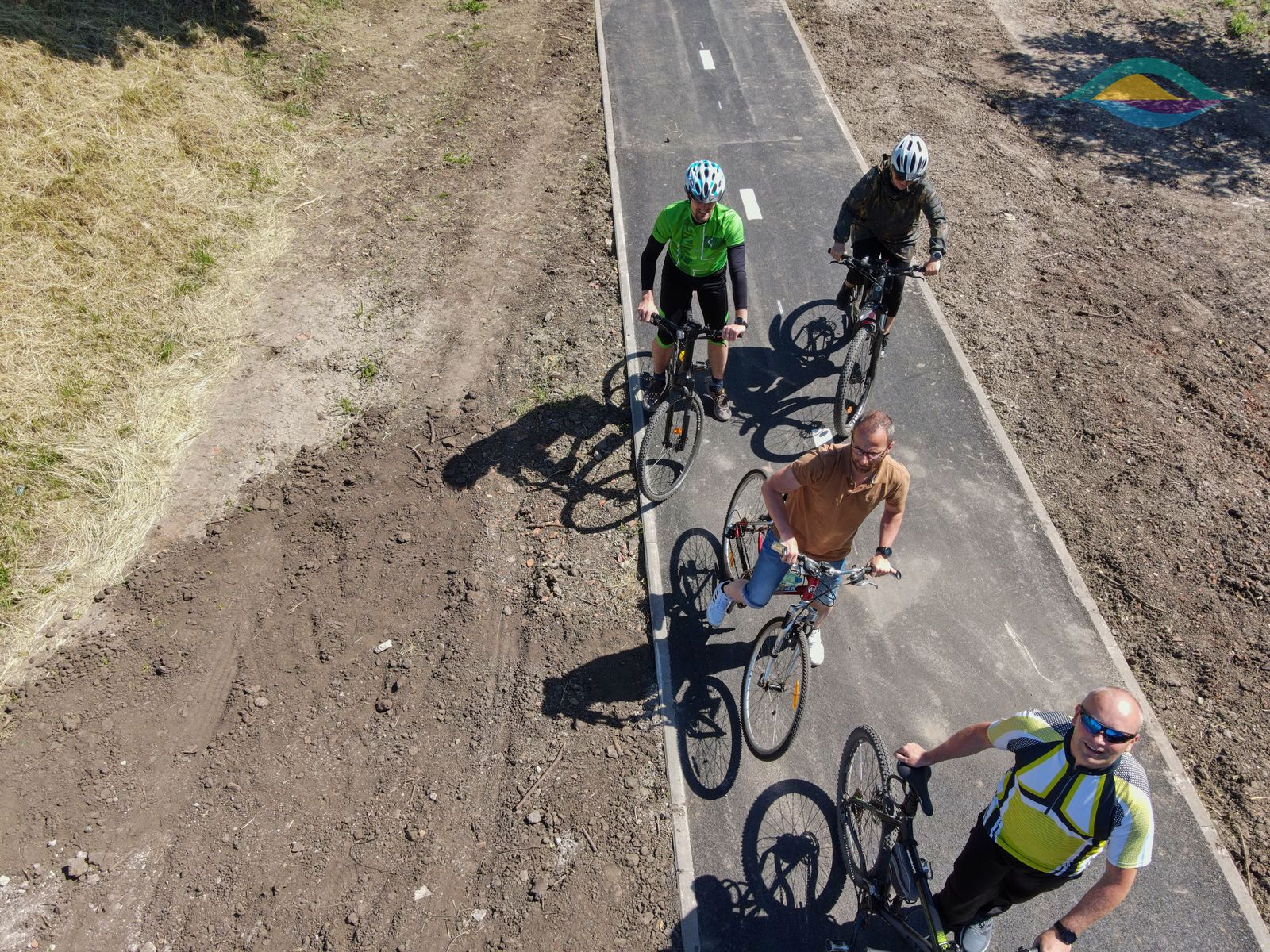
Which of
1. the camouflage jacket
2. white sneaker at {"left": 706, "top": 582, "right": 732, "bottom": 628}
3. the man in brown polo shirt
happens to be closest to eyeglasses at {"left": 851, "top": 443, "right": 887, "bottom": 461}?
the man in brown polo shirt

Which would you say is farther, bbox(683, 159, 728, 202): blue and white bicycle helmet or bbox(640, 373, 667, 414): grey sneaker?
bbox(640, 373, 667, 414): grey sneaker

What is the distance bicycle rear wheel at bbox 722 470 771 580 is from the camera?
6.28 m

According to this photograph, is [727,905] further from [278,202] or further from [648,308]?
[278,202]

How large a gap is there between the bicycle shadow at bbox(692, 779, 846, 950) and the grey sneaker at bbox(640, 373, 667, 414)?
→ 3.82 meters

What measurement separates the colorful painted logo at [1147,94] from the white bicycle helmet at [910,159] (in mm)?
8189

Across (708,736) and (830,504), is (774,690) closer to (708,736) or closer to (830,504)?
(708,736)

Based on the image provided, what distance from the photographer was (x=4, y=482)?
7.50m

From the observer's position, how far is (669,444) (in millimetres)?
7578

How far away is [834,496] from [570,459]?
3.48m

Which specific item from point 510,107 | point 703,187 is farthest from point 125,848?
point 510,107

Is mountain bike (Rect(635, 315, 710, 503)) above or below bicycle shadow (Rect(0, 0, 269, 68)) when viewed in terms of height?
below

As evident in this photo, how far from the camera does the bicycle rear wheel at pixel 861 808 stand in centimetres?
477

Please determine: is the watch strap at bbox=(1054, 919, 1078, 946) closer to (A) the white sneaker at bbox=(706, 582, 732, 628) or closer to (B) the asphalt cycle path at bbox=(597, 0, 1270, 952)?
(B) the asphalt cycle path at bbox=(597, 0, 1270, 952)

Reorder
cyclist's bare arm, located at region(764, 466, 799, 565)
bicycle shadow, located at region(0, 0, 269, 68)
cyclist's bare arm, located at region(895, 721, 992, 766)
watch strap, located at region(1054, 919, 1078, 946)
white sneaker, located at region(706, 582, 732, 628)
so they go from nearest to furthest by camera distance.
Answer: watch strap, located at region(1054, 919, 1078, 946)
cyclist's bare arm, located at region(895, 721, 992, 766)
cyclist's bare arm, located at region(764, 466, 799, 565)
white sneaker, located at region(706, 582, 732, 628)
bicycle shadow, located at region(0, 0, 269, 68)
